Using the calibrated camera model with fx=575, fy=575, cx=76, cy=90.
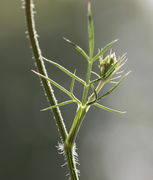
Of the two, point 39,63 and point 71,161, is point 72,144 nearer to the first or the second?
point 71,161

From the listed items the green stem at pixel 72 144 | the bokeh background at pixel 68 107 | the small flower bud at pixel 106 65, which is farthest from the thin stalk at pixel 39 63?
the bokeh background at pixel 68 107

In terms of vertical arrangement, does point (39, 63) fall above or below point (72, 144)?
above

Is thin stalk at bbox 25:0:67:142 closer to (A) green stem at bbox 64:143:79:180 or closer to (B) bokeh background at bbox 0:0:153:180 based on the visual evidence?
(A) green stem at bbox 64:143:79:180

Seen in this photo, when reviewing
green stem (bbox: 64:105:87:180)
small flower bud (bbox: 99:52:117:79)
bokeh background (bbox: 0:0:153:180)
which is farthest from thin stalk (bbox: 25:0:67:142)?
bokeh background (bbox: 0:0:153:180)

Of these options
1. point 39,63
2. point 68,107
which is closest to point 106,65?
point 39,63

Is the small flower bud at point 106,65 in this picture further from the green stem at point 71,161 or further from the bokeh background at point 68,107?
the bokeh background at point 68,107
